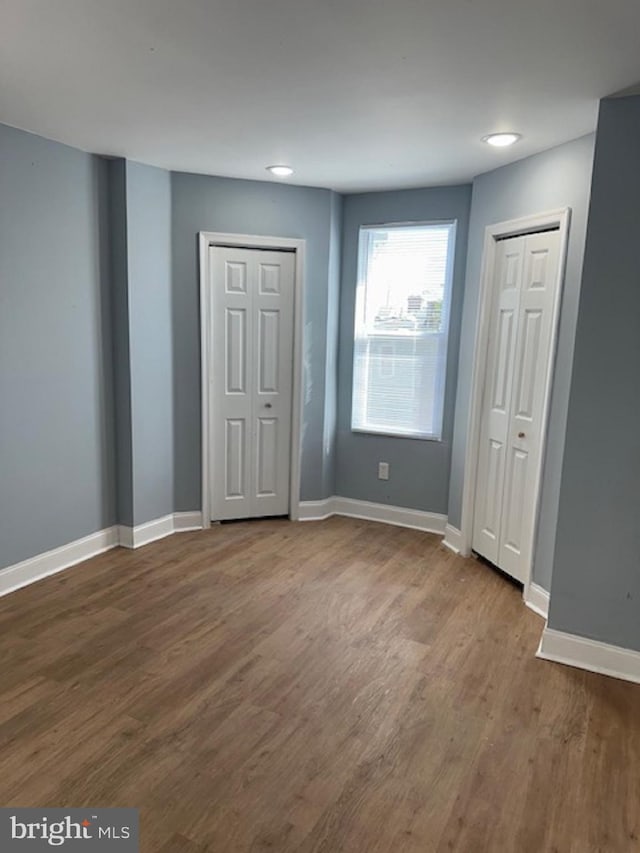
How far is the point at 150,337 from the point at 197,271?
572mm

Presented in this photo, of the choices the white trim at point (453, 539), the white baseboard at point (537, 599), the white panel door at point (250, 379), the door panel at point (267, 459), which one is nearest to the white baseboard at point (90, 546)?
the white panel door at point (250, 379)

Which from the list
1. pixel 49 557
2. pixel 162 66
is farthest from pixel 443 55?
pixel 49 557

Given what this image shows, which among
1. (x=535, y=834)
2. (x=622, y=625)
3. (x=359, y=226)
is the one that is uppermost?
(x=359, y=226)

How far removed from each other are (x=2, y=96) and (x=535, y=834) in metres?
3.41

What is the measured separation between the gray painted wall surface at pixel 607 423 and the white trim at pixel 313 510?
2150 mm

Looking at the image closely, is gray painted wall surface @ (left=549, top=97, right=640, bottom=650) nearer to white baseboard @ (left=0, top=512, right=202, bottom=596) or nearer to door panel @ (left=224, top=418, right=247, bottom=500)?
door panel @ (left=224, top=418, right=247, bottom=500)

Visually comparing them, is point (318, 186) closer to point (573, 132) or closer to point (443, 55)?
point (573, 132)

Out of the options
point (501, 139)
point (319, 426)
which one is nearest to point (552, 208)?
point (501, 139)

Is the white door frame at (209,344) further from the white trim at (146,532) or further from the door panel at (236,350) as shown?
the white trim at (146,532)

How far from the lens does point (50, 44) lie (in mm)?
1995

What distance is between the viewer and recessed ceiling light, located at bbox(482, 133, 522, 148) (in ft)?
9.26

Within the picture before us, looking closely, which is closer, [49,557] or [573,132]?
[573,132]

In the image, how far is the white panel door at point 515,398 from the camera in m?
3.15

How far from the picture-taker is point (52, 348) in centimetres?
328
